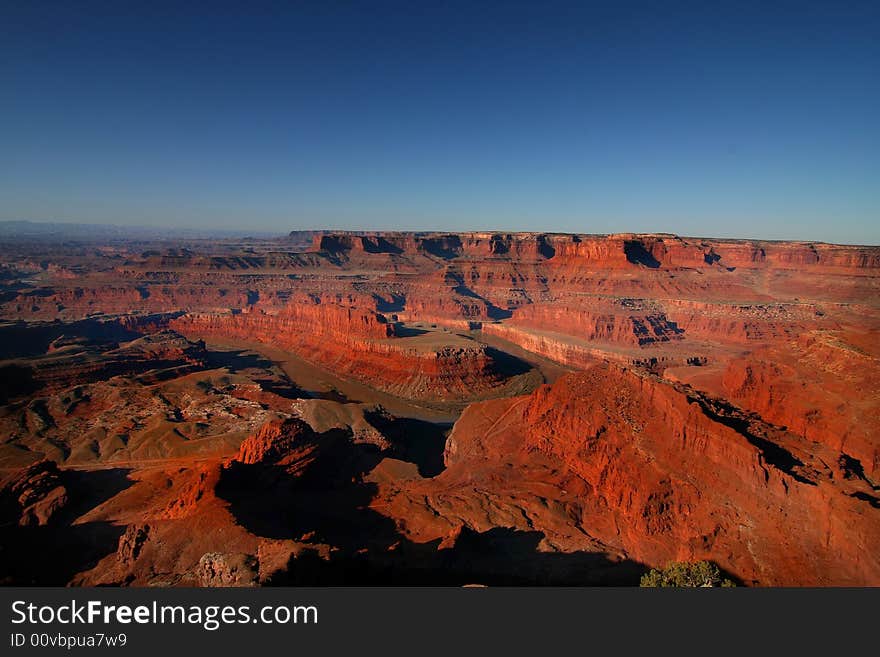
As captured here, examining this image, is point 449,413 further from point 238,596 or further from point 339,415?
point 238,596

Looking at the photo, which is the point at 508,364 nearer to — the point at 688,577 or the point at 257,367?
the point at 257,367

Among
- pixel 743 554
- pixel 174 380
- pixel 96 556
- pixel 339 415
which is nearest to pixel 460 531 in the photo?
pixel 743 554

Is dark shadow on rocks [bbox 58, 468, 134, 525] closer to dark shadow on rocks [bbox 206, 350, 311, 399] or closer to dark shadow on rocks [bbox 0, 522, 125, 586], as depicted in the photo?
dark shadow on rocks [bbox 0, 522, 125, 586]

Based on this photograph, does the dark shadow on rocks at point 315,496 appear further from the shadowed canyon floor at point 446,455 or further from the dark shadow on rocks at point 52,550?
the dark shadow on rocks at point 52,550

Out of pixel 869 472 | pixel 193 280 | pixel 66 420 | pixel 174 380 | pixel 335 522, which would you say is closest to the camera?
pixel 869 472

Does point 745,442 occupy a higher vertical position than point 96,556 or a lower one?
higher

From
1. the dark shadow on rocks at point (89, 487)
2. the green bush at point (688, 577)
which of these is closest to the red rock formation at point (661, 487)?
the green bush at point (688, 577)

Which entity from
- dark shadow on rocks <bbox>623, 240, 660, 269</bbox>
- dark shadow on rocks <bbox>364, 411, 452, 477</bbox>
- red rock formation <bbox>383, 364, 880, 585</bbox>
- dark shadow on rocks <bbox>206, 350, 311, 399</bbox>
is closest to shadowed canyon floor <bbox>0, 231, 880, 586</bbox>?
red rock formation <bbox>383, 364, 880, 585</bbox>
